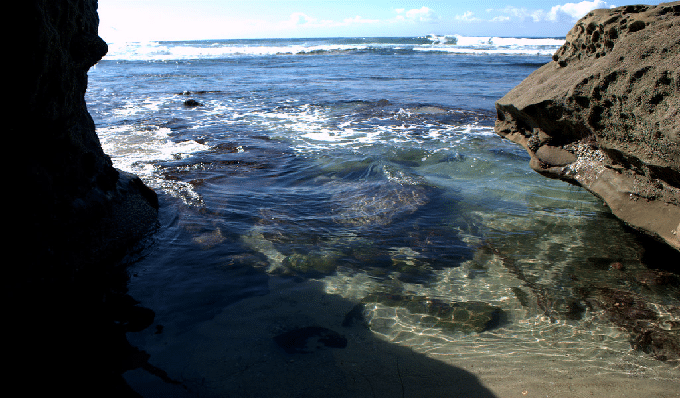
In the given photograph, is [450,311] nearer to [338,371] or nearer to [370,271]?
[370,271]

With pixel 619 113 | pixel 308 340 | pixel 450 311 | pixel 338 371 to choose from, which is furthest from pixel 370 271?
pixel 619 113

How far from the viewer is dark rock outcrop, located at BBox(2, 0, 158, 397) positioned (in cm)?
258

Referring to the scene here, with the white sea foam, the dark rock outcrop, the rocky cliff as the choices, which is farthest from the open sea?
the white sea foam

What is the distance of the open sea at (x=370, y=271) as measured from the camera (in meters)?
2.85

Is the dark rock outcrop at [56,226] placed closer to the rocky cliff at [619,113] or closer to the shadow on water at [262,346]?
the shadow on water at [262,346]

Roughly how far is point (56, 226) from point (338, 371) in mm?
2339

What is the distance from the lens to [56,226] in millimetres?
3066

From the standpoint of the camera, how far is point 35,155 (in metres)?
3.04

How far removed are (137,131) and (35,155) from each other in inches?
276

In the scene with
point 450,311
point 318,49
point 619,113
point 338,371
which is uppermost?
point 318,49

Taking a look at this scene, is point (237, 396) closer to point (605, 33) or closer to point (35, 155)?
point (35, 155)

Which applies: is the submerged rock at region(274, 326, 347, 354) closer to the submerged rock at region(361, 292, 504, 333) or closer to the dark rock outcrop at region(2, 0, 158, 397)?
the submerged rock at region(361, 292, 504, 333)

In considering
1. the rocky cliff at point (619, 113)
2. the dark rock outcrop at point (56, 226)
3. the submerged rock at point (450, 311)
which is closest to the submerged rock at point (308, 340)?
the submerged rock at point (450, 311)

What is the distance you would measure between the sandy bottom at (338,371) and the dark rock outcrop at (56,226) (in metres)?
0.36
